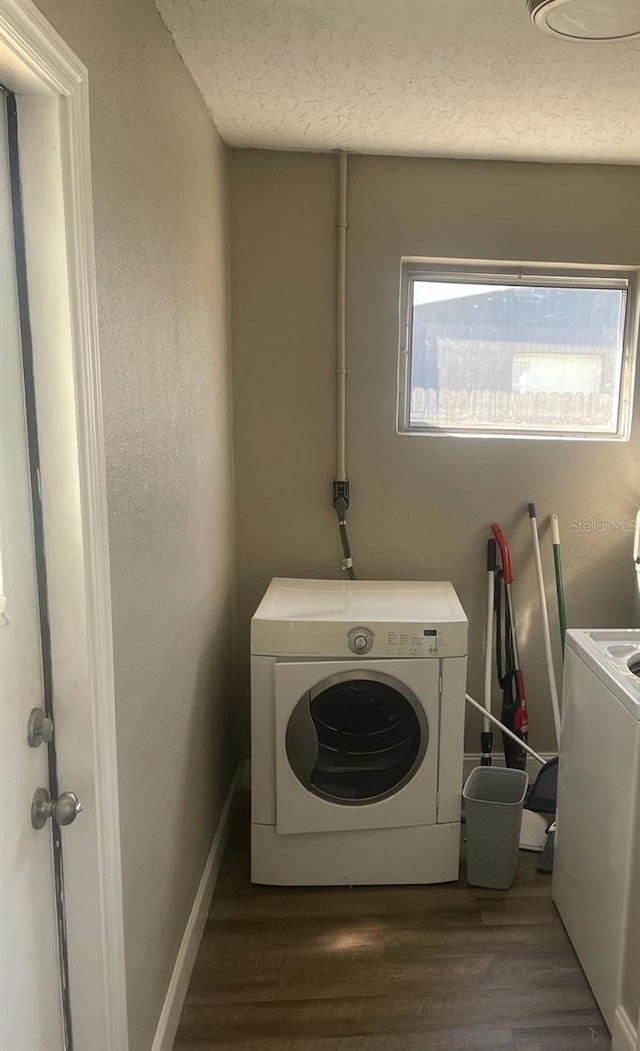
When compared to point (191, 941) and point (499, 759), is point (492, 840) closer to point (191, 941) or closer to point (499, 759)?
point (499, 759)

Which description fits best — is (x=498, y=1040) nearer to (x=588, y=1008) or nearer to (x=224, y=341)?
(x=588, y=1008)

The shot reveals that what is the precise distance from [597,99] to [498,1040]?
2411mm

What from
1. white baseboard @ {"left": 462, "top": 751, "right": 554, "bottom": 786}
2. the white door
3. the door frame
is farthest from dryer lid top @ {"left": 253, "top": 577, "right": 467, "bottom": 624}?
the white door

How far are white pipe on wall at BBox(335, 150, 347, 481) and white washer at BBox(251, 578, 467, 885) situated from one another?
0.64 metres

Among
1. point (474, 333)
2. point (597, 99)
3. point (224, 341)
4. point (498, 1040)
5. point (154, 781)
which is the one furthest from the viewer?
point (474, 333)

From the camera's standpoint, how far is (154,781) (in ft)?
5.34

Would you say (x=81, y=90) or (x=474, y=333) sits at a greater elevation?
(x=81, y=90)

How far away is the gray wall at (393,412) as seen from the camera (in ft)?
8.53

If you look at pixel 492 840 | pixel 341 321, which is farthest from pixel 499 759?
pixel 341 321

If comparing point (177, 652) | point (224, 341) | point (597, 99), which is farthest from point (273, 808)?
point (597, 99)

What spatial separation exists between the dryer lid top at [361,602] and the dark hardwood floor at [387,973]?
88 centimetres

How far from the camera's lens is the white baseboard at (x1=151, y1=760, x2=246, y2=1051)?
1.71 m

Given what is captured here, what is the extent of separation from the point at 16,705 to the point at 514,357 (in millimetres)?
2256

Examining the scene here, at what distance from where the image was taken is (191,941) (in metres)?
2.00
